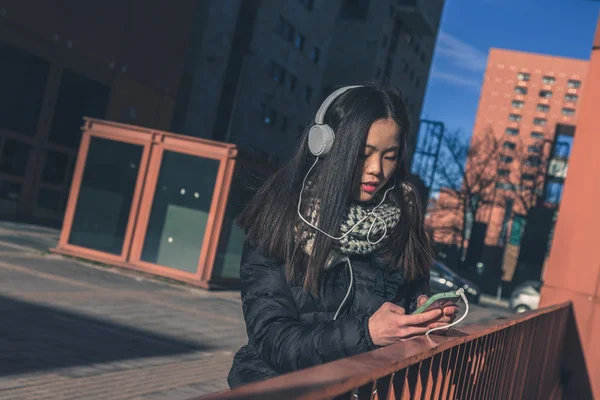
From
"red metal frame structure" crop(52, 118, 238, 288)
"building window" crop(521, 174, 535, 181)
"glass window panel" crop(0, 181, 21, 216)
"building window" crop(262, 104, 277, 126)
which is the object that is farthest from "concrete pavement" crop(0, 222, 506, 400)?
"building window" crop(521, 174, 535, 181)

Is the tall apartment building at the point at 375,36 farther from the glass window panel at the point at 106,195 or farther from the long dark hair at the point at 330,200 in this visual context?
the long dark hair at the point at 330,200

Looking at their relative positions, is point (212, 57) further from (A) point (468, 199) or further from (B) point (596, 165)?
(B) point (596, 165)

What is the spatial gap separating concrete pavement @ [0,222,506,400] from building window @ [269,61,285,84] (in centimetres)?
3146

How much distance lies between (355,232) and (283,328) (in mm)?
378

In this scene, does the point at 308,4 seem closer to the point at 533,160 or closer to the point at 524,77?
the point at 533,160

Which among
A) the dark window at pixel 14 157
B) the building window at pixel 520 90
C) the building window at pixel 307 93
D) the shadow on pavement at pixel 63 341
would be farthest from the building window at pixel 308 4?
the building window at pixel 520 90

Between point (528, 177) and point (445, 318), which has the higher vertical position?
point (528, 177)

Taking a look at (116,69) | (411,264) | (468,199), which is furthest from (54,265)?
(468,199)

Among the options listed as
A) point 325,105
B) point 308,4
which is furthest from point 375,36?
point 325,105

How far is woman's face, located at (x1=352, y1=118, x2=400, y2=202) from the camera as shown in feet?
7.86

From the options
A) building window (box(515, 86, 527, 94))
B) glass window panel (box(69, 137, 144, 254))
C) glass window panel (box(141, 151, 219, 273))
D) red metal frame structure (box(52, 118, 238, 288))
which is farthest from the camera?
building window (box(515, 86, 527, 94))

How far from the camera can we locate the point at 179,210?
15.3 m

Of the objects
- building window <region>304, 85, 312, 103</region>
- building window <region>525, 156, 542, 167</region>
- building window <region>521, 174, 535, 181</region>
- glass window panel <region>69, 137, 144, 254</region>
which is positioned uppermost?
building window <region>304, 85, 312, 103</region>

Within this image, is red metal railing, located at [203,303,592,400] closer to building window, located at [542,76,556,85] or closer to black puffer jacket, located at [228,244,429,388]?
black puffer jacket, located at [228,244,429,388]
